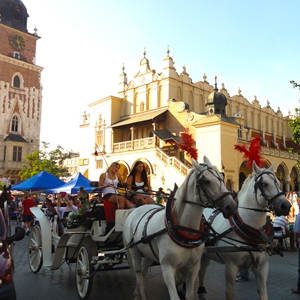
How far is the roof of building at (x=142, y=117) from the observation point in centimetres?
3564

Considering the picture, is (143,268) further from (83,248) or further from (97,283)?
(97,283)

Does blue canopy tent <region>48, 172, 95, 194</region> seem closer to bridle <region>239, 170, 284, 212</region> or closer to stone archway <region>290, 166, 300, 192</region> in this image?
bridle <region>239, 170, 284, 212</region>

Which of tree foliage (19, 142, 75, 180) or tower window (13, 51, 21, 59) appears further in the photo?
tower window (13, 51, 21, 59)

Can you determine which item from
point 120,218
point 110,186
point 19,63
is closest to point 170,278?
point 120,218

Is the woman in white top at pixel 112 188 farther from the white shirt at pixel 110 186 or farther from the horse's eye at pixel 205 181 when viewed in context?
the horse's eye at pixel 205 181

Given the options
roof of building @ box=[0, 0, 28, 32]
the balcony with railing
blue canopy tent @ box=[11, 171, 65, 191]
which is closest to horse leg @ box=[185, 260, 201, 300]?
blue canopy tent @ box=[11, 171, 65, 191]

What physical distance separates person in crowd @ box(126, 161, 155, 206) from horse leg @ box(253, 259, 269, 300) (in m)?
2.58

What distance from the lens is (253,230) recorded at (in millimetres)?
5590

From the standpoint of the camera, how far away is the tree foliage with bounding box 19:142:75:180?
4448cm

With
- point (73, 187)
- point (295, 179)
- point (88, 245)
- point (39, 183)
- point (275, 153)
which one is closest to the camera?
point (88, 245)

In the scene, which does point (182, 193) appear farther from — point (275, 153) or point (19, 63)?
point (19, 63)

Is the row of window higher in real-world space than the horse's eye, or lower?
higher

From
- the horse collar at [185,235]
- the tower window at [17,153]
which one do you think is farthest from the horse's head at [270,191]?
the tower window at [17,153]

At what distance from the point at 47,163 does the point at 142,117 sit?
14285mm
